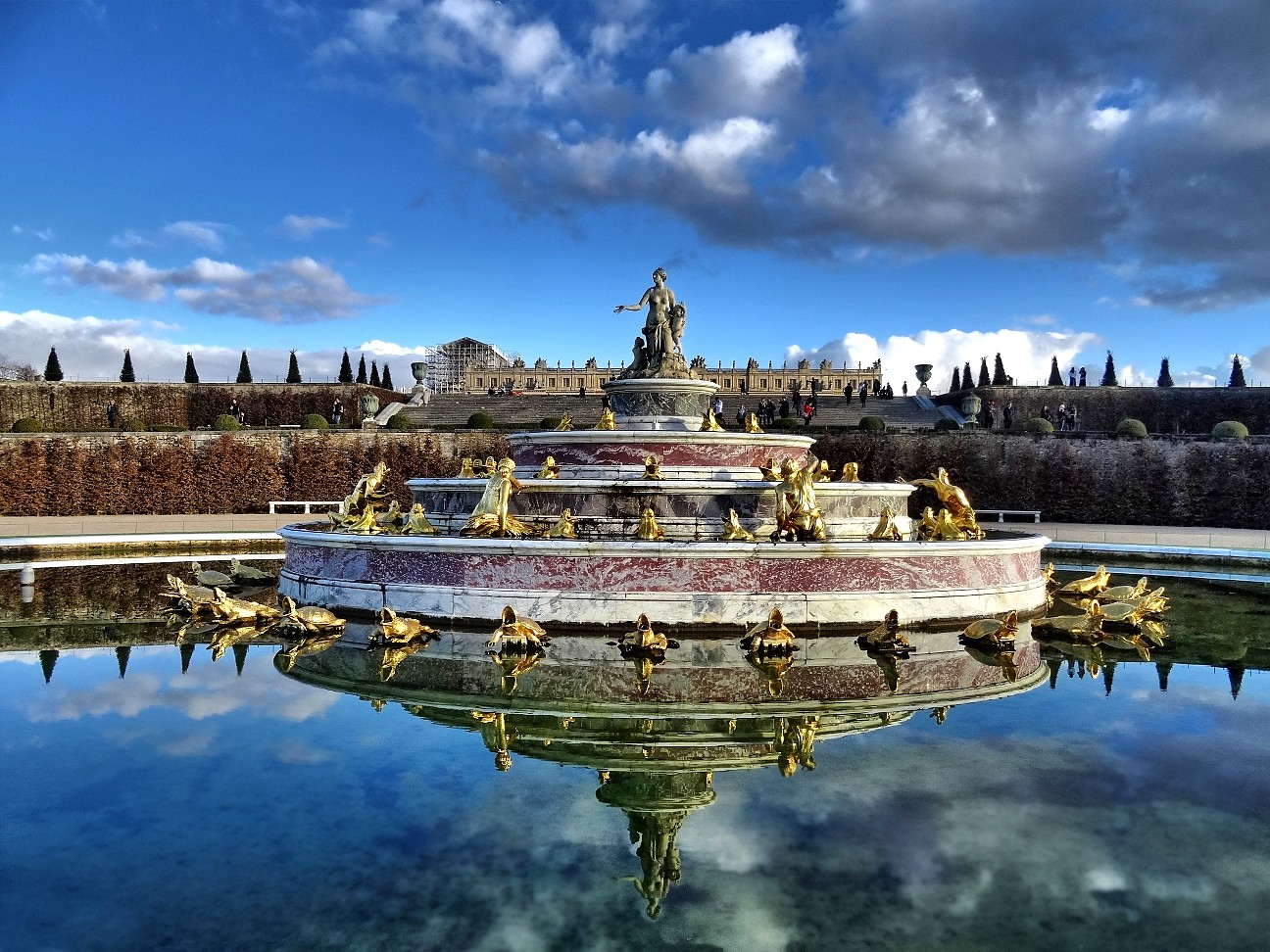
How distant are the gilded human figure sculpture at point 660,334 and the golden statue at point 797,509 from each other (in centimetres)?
1016

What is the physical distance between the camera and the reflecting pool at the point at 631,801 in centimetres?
571

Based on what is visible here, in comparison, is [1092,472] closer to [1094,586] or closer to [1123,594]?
[1094,586]

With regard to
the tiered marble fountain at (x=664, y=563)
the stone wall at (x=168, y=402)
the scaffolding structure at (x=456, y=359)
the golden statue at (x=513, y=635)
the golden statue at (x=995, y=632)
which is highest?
the scaffolding structure at (x=456, y=359)

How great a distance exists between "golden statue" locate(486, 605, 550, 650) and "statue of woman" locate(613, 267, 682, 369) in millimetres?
13434

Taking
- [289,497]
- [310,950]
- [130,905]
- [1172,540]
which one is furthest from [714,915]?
[289,497]

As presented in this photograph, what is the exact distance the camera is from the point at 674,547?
13.3m

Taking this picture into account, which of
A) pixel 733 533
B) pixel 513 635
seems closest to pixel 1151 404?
pixel 733 533

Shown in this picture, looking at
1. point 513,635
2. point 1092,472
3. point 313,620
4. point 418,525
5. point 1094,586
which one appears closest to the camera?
point 513,635

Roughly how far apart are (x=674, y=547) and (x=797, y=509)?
247 centimetres

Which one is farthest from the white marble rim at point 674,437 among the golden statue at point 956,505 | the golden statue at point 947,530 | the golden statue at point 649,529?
the golden statue at point 947,530

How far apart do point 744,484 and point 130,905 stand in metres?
12.3

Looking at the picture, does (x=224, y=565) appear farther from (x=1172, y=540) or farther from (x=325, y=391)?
(x=325, y=391)

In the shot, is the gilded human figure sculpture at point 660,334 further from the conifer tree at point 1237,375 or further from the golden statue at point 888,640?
the conifer tree at point 1237,375

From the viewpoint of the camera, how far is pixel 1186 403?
5431 cm
